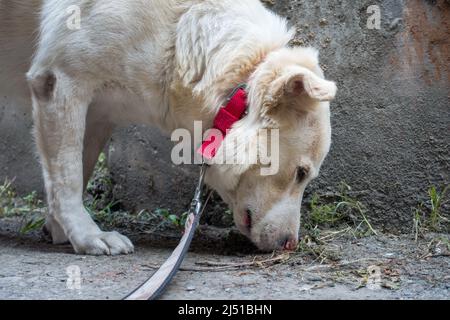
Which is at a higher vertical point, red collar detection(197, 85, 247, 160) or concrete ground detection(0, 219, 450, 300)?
red collar detection(197, 85, 247, 160)

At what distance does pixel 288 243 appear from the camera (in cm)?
340

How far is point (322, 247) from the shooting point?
346 centimetres

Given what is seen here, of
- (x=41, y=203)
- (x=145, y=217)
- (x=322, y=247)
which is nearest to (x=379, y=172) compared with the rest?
(x=322, y=247)

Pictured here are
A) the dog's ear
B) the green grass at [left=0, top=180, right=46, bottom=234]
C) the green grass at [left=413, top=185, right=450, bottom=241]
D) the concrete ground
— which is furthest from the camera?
the green grass at [left=0, top=180, right=46, bottom=234]

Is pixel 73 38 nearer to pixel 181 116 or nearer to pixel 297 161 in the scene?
pixel 181 116

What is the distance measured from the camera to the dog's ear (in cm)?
296

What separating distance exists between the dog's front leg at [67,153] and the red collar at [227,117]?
2.18 feet

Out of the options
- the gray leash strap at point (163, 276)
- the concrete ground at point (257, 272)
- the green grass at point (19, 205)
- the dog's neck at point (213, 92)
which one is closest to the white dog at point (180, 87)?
the dog's neck at point (213, 92)

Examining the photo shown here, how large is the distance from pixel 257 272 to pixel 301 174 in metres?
0.58

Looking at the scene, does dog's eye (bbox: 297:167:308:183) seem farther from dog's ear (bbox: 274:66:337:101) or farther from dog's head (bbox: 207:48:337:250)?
dog's ear (bbox: 274:66:337:101)

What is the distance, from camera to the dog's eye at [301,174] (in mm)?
3363

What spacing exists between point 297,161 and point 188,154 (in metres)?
0.79

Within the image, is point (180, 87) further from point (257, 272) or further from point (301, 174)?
point (257, 272)

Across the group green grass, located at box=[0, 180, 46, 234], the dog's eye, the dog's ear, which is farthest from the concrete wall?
green grass, located at box=[0, 180, 46, 234]
